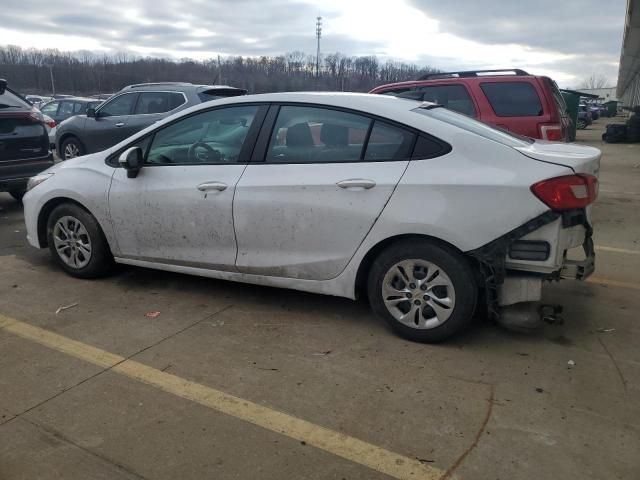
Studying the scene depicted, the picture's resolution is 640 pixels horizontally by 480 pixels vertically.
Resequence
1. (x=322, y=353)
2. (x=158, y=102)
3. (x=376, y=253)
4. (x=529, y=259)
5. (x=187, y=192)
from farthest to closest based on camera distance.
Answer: (x=158, y=102), (x=187, y=192), (x=376, y=253), (x=322, y=353), (x=529, y=259)

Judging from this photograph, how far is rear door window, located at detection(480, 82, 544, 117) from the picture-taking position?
712cm

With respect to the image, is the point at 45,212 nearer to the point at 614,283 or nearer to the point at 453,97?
the point at 614,283

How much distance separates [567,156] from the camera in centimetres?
344

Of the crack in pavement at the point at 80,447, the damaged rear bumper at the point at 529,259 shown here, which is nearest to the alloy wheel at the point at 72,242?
the crack in pavement at the point at 80,447

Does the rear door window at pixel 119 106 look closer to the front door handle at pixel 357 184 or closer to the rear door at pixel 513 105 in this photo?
the rear door at pixel 513 105

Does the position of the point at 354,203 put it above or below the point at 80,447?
above

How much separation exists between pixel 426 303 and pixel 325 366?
0.77m

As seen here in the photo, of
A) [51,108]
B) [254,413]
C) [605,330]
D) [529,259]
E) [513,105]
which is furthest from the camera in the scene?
[51,108]

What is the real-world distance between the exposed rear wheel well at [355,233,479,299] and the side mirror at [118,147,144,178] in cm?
200

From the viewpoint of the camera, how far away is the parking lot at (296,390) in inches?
98.7

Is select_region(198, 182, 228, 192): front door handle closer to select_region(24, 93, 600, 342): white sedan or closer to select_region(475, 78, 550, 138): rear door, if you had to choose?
select_region(24, 93, 600, 342): white sedan

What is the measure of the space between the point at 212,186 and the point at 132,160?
30.3 inches

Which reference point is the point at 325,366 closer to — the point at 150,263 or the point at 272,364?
the point at 272,364

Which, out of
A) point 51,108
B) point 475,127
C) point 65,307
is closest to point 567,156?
point 475,127
